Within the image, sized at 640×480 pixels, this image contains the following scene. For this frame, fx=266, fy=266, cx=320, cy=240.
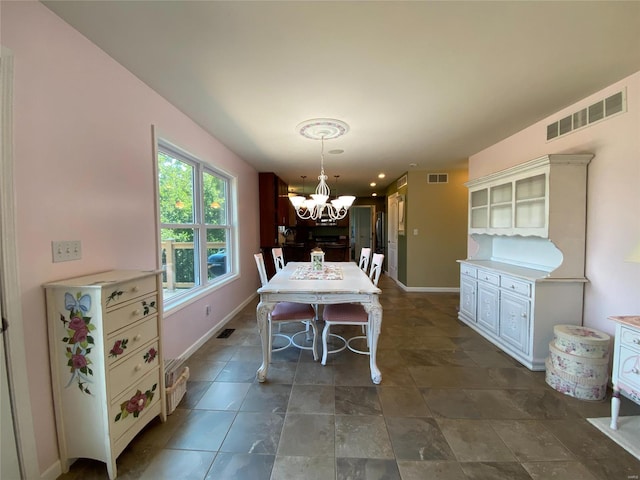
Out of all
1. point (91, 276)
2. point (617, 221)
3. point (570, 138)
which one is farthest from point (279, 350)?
point (570, 138)

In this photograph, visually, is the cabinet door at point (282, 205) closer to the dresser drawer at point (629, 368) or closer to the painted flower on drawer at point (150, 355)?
the painted flower on drawer at point (150, 355)

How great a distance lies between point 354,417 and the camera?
5.94 feet

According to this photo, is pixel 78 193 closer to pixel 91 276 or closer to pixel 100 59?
pixel 91 276

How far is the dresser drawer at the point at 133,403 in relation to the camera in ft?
4.54

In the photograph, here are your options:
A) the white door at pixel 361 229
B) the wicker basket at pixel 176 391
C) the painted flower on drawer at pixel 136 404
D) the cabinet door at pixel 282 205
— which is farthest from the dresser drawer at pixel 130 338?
the white door at pixel 361 229

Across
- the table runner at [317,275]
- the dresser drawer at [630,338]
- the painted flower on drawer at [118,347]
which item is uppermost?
the table runner at [317,275]

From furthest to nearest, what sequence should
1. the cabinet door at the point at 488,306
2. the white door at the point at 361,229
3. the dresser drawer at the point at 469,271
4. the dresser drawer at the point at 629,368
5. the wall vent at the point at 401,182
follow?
1. the white door at the point at 361,229
2. the wall vent at the point at 401,182
3. the dresser drawer at the point at 469,271
4. the cabinet door at the point at 488,306
5. the dresser drawer at the point at 629,368

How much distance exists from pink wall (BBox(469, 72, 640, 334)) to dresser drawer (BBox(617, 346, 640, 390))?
59cm

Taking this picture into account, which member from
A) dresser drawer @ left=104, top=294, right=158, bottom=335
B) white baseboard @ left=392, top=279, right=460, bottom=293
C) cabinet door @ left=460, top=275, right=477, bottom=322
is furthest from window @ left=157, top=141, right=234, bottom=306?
white baseboard @ left=392, top=279, right=460, bottom=293

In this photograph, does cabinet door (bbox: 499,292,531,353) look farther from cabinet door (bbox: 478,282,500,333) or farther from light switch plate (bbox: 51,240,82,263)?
light switch plate (bbox: 51,240,82,263)

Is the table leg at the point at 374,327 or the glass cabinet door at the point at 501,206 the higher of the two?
the glass cabinet door at the point at 501,206

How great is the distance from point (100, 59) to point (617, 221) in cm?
389

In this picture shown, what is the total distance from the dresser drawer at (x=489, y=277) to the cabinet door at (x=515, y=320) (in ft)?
0.56

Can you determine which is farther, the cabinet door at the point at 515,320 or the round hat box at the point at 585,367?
the cabinet door at the point at 515,320
